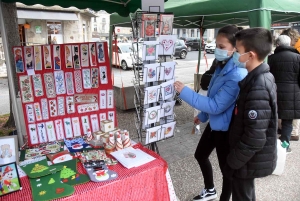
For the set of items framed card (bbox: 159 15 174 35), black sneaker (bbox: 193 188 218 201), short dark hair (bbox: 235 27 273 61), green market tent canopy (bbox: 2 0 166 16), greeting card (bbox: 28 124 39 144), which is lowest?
black sneaker (bbox: 193 188 218 201)

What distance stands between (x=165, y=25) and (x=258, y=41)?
677 mm

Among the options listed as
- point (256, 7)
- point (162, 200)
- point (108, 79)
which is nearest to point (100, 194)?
point (162, 200)

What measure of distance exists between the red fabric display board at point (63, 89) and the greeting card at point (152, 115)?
613 millimetres

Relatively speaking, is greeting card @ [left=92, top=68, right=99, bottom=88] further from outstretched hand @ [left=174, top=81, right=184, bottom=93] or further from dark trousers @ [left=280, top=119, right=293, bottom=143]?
dark trousers @ [left=280, top=119, right=293, bottom=143]

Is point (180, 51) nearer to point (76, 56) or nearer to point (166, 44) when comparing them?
point (76, 56)

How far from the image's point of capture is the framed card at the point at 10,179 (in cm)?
136

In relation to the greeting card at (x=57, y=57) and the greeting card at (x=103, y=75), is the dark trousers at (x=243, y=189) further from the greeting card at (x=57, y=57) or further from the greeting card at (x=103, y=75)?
the greeting card at (x=57, y=57)

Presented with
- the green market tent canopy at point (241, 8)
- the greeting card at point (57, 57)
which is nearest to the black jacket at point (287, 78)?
the green market tent canopy at point (241, 8)

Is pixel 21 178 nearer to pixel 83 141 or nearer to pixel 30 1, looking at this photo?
pixel 83 141

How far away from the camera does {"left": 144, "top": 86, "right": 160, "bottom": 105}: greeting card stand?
1.80 meters

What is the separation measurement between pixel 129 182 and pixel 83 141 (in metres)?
0.77

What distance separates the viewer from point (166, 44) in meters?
1.87

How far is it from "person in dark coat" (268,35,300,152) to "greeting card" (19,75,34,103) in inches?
119

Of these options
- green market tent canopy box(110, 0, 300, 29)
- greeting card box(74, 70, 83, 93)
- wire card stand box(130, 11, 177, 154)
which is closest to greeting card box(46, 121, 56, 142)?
greeting card box(74, 70, 83, 93)
